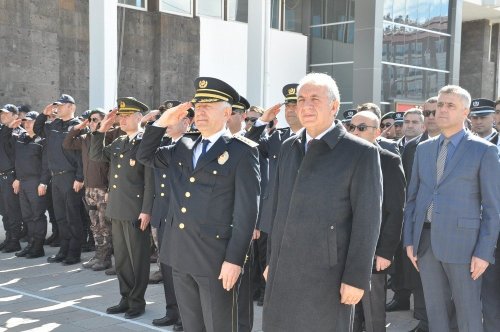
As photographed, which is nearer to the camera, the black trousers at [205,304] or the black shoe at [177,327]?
the black trousers at [205,304]

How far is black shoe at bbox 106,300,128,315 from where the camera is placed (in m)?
5.68

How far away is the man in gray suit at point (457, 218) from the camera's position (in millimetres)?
3947

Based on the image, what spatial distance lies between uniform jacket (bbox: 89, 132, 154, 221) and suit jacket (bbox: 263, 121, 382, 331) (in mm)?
2740

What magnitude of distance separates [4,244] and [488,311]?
7.10m

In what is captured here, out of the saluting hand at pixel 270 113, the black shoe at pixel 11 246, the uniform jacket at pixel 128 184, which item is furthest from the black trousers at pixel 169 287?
the black shoe at pixel 11 246

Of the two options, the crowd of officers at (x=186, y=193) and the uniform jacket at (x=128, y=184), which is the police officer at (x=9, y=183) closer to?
the crowd of officers at (x=186, y=193)

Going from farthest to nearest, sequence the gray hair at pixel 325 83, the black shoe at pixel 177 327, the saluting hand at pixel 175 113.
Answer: the black shoe at pixel 177 327
the saluting hand at pixel 175 113
the gray hair at pixel 325 83

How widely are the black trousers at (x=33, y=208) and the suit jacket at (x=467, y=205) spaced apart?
6.15 metres

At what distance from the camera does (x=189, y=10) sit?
18.8 meters

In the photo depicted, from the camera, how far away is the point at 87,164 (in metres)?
7.54

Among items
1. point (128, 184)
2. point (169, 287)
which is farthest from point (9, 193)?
point (169, 287)

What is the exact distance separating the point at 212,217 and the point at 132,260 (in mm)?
2113

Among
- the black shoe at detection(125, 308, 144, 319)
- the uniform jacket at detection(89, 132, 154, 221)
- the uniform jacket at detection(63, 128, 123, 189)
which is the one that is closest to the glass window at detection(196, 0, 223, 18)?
the uniform jacket at detection(63, 128, 123, 189)

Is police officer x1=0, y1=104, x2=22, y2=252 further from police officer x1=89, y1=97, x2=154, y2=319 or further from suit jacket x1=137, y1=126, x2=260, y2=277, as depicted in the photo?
suit jacket x1=137, y1=126, x2=260, y2=277
